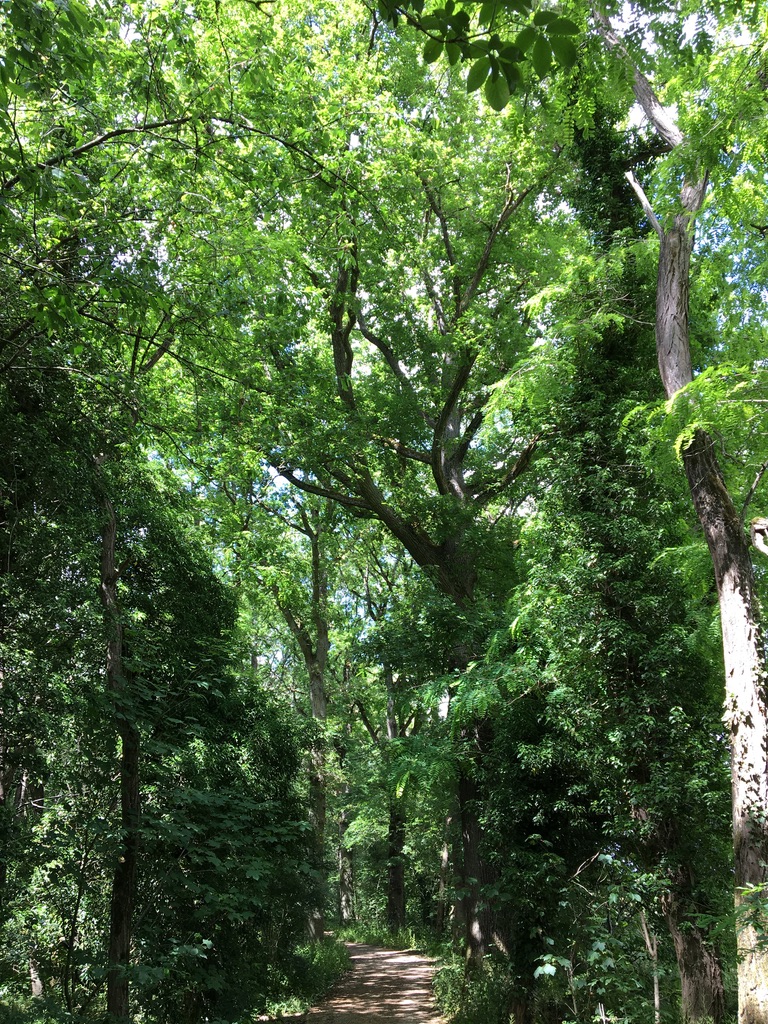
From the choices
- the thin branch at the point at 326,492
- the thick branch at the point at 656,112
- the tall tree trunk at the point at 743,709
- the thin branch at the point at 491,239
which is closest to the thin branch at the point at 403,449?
the thin branch at the point at 326,492

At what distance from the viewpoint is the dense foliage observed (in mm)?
4301

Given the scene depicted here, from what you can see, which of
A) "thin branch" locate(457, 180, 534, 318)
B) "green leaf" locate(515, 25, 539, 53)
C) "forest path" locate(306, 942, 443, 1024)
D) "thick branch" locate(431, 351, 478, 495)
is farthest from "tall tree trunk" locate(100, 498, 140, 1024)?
"thin branch" locate(457, 180, 534, 318)

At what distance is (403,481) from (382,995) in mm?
8770

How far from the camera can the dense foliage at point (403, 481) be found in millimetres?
4301

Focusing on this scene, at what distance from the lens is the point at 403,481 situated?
38.3 feet

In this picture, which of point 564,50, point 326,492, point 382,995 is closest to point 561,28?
point 564,50

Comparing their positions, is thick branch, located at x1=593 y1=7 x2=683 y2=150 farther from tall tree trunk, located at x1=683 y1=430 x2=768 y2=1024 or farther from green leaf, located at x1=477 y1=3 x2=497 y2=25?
green leaf, located at x1=477 y1=3 x2=497 y2=25

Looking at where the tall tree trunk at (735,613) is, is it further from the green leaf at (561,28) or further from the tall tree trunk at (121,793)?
the tall tree trunk at (121,793)

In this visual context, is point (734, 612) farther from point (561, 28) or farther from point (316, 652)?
point (316, 652)

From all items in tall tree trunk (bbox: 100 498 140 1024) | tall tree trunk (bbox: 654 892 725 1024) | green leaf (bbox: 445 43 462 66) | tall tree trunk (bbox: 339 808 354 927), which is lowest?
tall tree trunk (bbox: 339 808 354 927)

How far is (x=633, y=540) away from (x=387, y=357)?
6979mm

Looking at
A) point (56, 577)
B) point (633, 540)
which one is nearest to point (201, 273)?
point (56, 577)

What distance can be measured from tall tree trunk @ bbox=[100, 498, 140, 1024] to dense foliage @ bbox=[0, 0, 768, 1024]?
0.03m

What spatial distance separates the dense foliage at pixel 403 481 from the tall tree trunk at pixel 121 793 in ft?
0.11
